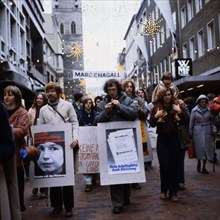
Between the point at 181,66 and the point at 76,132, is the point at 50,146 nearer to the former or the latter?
the point at 76,132

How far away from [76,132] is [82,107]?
3119 millimetres

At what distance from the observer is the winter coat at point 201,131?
31.3 feet

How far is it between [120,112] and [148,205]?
1.58 m

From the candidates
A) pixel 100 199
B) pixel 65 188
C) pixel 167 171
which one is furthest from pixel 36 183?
pixel 167 171

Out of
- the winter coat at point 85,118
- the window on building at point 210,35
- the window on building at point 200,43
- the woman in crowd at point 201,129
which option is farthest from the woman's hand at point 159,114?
the window on building at point 200,43

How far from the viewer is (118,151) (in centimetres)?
595

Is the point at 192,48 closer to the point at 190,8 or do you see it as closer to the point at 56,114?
the point at 190,8

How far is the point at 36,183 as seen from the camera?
19.0 ft

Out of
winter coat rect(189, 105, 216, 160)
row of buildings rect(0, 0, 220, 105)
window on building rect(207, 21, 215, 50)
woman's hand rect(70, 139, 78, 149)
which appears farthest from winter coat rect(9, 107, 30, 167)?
window on building rect(207, 21, 215, 50)

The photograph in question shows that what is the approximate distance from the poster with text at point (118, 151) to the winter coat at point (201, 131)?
155 inches

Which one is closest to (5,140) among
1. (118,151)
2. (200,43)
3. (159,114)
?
(118,151)

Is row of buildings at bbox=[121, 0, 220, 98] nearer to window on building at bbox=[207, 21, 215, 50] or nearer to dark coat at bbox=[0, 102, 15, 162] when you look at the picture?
window on building at bbox=[207, 21, 215, 50]

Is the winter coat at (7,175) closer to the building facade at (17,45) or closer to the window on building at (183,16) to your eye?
Answer: the building facade at (17,45)

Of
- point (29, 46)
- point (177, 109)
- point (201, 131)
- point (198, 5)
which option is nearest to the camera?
point (177, 109)
